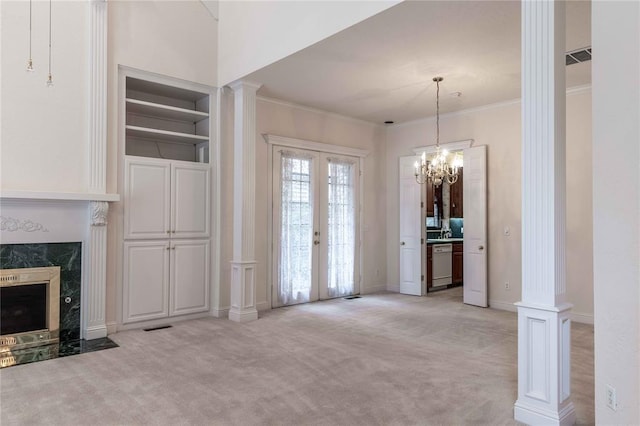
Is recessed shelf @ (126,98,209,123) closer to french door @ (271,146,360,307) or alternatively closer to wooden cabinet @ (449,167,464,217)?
french door @ (271,146,360,307)

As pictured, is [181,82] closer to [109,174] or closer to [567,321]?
[109,174]

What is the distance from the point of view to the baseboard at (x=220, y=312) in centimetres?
543

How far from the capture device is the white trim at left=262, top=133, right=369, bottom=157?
19.7 feet

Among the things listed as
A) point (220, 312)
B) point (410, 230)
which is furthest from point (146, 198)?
point (410, 230)

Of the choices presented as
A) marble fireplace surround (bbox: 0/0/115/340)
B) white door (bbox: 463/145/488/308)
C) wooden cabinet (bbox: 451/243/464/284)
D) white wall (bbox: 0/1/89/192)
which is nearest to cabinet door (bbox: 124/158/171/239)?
marble fireplace surround (bbox: 0/0/115/340)

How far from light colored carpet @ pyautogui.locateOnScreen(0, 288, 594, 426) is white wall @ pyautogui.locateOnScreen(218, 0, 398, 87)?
304 cm

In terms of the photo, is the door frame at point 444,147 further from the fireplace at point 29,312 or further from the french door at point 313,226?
the fireplace at point 29,312

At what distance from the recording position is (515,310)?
5.75 m

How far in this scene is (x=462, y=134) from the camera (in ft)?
21.2

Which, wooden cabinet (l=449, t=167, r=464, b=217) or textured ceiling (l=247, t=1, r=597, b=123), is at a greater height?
textured ceiling (l=247, t=1, r=597, b=123)

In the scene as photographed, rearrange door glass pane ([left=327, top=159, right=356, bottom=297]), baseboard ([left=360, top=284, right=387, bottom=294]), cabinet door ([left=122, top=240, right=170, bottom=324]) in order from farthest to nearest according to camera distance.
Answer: baseboard ([left=360, top=284, right=387, bottom=294]) < door glass pane ([left=327, top=159, right=356, bottom=297]) < cabinet door ([left=122, top=240, right=170, bottom=324])

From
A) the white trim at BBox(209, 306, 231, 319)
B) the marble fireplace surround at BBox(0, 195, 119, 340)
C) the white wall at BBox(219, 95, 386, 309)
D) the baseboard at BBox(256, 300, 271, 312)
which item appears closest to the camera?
the marble fireplace surround at BBox(0, 195, 119, 340)

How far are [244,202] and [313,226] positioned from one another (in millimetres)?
1472

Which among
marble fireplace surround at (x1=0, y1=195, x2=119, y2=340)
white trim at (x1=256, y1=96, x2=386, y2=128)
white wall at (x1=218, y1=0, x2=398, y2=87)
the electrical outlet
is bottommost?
the electrical outlet
